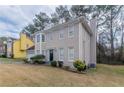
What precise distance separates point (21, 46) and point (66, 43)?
1.90 meters

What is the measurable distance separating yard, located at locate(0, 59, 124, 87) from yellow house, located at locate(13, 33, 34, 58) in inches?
26.9

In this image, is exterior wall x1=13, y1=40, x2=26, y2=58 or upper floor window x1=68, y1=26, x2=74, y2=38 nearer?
exterior wall x1=13, y1=40, x2=26, y2=58

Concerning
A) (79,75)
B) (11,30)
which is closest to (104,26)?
(79,75)

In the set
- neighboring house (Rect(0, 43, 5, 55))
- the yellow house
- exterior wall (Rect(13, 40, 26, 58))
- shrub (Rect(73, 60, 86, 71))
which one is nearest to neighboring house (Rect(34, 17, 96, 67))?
shrub (Rect(73, 60, 86, 71))

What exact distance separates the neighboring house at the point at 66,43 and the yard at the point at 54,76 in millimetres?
614

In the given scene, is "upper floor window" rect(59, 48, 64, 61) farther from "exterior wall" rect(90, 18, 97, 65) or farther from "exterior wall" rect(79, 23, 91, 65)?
"exterior wall" rect(90, 18, 97, 65)

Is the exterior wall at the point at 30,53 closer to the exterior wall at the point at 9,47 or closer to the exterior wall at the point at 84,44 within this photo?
the exterior wall at the point at 9,47

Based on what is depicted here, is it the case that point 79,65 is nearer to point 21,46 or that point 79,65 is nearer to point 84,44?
point 84,44

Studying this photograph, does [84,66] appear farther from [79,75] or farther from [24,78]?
[24,78]

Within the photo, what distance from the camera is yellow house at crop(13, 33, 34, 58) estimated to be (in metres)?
6.78

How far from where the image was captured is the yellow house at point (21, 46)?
678 cm

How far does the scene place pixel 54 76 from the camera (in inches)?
229

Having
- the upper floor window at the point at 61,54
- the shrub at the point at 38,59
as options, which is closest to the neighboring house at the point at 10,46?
the shrub at the point at 38,59

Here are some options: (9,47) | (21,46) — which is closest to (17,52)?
(21,46)
